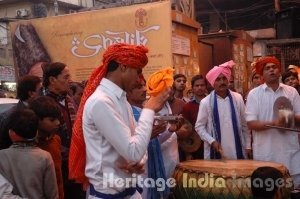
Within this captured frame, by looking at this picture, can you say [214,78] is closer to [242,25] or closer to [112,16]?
[112,16]

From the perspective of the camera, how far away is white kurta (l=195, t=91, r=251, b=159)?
15.0 feet

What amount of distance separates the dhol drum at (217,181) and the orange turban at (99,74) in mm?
1233

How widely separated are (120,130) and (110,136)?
0.06 meters

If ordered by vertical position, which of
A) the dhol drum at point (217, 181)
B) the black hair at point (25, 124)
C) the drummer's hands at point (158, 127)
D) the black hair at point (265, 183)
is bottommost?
the dhol drum at point (217, 181)

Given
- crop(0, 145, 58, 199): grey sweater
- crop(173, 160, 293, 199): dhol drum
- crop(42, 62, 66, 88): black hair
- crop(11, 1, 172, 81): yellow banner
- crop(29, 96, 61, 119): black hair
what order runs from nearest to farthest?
crop(0, 145, 58, 199): grey sweater → crop(29, 96, 61, 119): black hair → crop(173, 160, 293, 199): dhol drum → crop(42, 62, 66, 88): black hair → crop(11, 1, 172, 81): yellow banner

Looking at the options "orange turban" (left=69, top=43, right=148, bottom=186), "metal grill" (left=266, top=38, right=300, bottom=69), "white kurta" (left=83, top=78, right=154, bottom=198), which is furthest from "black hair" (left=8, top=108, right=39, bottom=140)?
"metal grill" (left=266, top=38, right=300, bottom=69)

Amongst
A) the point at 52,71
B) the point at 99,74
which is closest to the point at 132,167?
the point at 99,74

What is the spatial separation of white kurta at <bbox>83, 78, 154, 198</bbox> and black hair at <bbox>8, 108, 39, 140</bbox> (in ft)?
1.79

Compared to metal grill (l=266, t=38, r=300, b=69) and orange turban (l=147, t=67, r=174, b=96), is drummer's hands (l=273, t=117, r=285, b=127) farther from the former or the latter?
metal grill (l=266, t=38, r=300, b=69)

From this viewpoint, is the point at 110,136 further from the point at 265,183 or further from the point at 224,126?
the point at 224,126

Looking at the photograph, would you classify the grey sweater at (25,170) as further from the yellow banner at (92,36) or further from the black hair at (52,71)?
the yellow banner at (92,36)

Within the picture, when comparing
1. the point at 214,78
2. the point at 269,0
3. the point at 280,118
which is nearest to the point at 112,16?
the point at 214,78

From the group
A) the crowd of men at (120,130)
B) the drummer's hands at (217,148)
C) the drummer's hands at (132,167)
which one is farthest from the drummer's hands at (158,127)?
the drummer's hands at (217,148)

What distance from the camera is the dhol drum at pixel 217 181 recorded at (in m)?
3.40
